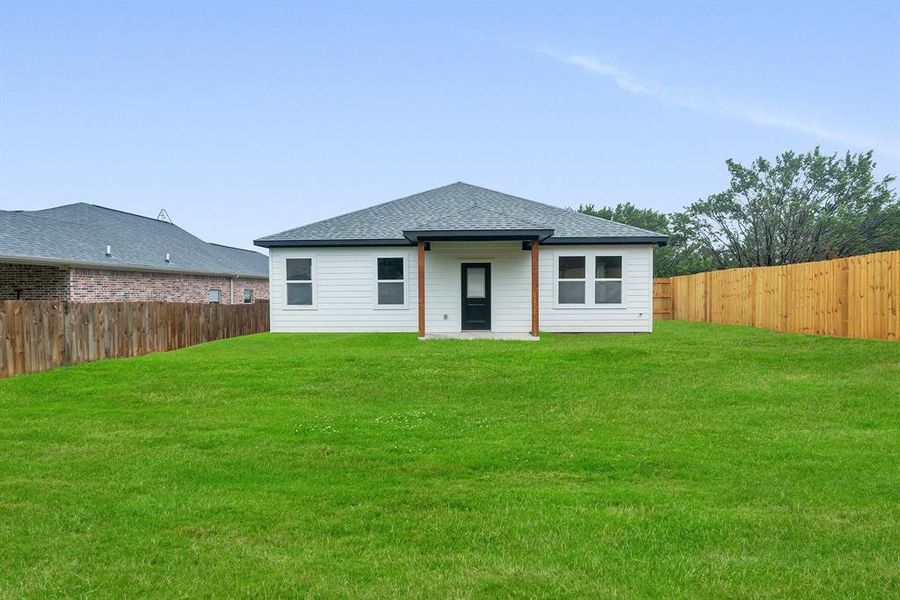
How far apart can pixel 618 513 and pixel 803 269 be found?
17.0 metres

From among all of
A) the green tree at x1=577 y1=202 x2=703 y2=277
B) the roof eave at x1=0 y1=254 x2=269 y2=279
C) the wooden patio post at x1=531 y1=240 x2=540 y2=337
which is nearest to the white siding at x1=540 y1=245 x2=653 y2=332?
the wooden patio post at x1=531 y1=240 x2=540 y2=337

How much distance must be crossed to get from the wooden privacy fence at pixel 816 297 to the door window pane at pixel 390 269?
37.7 ft

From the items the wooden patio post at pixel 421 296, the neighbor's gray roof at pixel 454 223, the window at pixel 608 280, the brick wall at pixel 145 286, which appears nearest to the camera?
the wooden patio post at pixel 421 296

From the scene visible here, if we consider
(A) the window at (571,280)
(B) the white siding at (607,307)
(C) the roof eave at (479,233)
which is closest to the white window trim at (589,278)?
(B) the white siding at (607,307)

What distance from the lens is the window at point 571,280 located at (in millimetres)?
20692

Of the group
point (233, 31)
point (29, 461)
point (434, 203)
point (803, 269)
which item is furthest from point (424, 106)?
point (29, 461)

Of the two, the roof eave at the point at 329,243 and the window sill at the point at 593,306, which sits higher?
the roof eave at the point at 329,243

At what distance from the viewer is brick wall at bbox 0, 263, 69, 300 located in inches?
838

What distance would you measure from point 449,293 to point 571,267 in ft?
12.3

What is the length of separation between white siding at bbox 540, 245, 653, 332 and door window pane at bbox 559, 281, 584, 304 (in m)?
0.19

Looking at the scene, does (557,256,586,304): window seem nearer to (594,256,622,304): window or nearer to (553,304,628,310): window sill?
(553,304,628,310): window sill

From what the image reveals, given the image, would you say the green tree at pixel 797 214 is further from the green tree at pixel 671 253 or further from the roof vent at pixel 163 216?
the roof vent at pixel 163 216

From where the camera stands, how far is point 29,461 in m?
7.23

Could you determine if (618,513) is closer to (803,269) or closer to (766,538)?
(766,538)
